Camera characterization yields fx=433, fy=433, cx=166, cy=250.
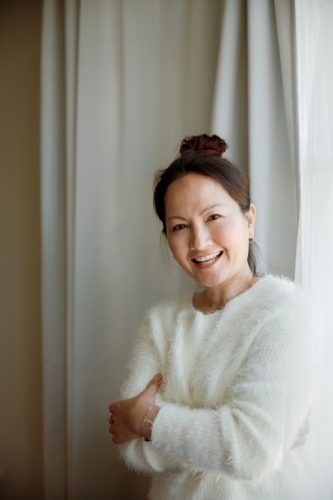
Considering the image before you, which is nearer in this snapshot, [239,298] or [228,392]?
[228,392]

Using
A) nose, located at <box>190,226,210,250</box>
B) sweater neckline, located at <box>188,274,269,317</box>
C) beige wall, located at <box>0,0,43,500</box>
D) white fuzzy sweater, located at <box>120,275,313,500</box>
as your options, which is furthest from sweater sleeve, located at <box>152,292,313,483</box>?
beige wall, located at <box>0,0,43,500</box>

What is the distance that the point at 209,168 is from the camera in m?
1.17

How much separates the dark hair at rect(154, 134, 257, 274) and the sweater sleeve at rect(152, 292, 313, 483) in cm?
36

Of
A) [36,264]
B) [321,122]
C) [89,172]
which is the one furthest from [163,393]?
[36,264]

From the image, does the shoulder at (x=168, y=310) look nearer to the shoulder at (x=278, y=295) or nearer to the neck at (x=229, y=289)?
the neck at (x=229, y=289)

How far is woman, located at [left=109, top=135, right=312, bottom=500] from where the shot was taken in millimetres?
935

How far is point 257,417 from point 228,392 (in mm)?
121

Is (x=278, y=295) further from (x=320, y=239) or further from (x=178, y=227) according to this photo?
(x=178, y=227)

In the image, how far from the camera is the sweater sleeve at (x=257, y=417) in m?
0.92

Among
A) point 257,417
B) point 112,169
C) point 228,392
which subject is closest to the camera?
point 257,417

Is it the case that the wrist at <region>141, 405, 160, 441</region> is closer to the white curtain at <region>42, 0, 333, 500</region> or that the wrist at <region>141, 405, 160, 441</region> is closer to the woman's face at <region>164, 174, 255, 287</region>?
the woman's face at <region>164, 174, 255, 287</region>

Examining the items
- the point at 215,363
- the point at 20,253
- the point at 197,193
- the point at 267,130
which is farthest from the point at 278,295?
the point at 20,253

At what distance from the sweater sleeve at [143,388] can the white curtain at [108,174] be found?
1.54 ft

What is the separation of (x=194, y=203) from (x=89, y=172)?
788mm
